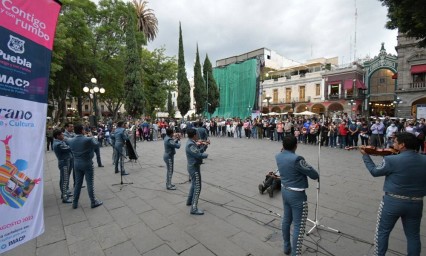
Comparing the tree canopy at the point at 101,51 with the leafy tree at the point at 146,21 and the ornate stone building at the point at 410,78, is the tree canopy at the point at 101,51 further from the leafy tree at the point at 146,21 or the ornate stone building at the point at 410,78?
the ornate stone building at the point at 410,78

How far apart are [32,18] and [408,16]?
6.74 metres

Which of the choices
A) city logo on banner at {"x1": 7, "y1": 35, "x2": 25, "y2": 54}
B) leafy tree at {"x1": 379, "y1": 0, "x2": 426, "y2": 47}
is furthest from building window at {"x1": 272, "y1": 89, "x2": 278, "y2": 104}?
city logo on banner at {"x1": 7, "y1": 35, "x2": 25, "y2": 54}

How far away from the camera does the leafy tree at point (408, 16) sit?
14.2 feet

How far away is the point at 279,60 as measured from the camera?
155ft

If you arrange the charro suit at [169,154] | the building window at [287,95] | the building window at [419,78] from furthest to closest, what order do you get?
the building window at [287,95], the building window at [419,78], the charro suit at [169,154]

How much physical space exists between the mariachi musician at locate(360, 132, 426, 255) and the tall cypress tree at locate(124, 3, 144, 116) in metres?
21.7

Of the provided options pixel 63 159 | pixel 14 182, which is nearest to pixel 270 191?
pixel 14 182

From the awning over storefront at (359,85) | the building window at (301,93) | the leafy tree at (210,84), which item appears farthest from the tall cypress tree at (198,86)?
the awning over storefront at (359,85)

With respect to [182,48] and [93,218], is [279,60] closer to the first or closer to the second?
[182,48]

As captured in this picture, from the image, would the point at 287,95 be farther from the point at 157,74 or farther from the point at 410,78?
the point at 157,74

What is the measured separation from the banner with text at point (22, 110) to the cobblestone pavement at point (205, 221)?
1.67 m

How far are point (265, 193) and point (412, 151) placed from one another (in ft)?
11.2

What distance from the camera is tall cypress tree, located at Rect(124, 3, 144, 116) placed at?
68.1 ft

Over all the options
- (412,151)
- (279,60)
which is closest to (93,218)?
(412,151)
